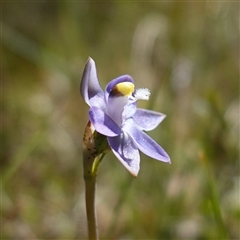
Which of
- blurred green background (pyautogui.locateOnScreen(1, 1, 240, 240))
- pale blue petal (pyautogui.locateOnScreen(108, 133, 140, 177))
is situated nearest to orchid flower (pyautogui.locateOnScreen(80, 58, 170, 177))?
pale blue petal (pyautogui.locateOnScreen(108, 133, 140, 177))

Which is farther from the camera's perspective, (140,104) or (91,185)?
(140,104)

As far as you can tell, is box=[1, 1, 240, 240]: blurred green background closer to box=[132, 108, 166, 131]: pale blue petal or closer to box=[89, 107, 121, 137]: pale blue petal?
box=[132, 108, 166, 131]: pale blue petal

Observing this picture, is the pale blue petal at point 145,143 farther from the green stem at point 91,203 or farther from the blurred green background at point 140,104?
the blurred green background at point 140,104

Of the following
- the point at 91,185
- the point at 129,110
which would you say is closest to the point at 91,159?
the point at 91,185

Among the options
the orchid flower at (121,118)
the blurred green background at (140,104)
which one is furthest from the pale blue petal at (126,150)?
the blurred green background at (140,104)

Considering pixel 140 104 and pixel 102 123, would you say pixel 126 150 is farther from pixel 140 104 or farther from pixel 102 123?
pixel 140 104

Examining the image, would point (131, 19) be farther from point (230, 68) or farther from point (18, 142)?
point (18, 142)

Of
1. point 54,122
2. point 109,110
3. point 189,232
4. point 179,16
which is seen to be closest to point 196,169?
point 189,232
